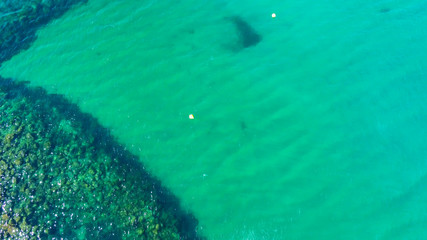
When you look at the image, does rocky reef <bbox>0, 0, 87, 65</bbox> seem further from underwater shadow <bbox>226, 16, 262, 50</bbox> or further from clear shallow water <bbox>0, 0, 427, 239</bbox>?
underwater shadow <bbox>226, 16, 262, 50</bbox>

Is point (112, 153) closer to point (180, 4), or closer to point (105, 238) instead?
point (105, 238)

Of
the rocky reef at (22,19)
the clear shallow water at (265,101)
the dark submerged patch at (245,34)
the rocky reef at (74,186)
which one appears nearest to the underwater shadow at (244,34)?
the dark submerged patch at (245,34)

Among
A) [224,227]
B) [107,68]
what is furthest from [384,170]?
[107,68]

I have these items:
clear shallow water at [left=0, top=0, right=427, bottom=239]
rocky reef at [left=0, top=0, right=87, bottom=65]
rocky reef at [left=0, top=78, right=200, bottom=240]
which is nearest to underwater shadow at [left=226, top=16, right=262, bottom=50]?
clear shallow water at [left=0, top=0, right=427, bottom=239]

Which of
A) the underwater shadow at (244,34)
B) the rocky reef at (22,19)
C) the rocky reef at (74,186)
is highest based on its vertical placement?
the rocky reef at (22,19)

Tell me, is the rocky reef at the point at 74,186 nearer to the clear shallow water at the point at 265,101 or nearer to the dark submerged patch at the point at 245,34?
the clear shallow water at the point at 265,101
